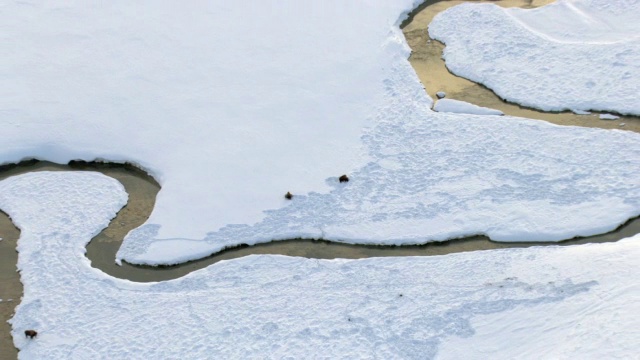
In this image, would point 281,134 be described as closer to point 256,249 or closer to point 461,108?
point 256,249

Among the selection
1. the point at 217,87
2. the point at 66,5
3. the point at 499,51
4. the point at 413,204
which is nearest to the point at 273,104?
the point at 217,87

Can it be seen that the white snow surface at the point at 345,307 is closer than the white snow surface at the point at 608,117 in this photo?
Yes

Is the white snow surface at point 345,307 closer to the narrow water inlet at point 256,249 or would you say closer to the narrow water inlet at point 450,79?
the narrow water inlet at point 256,249

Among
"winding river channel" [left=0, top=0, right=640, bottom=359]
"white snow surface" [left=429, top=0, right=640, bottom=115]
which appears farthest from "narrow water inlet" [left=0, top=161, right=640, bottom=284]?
"white snow surface" [left=429, top=0, right=640, bottom=115]

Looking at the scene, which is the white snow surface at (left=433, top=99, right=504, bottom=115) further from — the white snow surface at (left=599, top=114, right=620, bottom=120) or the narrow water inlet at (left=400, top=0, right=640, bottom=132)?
the white snow surface at (left=599, top=114, right=620, bottom=120)

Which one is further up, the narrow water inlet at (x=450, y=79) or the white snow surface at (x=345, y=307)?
the narrow water inlet at (x=450, y=79)

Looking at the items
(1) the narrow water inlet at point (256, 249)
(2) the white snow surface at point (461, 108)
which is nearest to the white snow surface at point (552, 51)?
(2) the white snow surface at point (461, 108)
